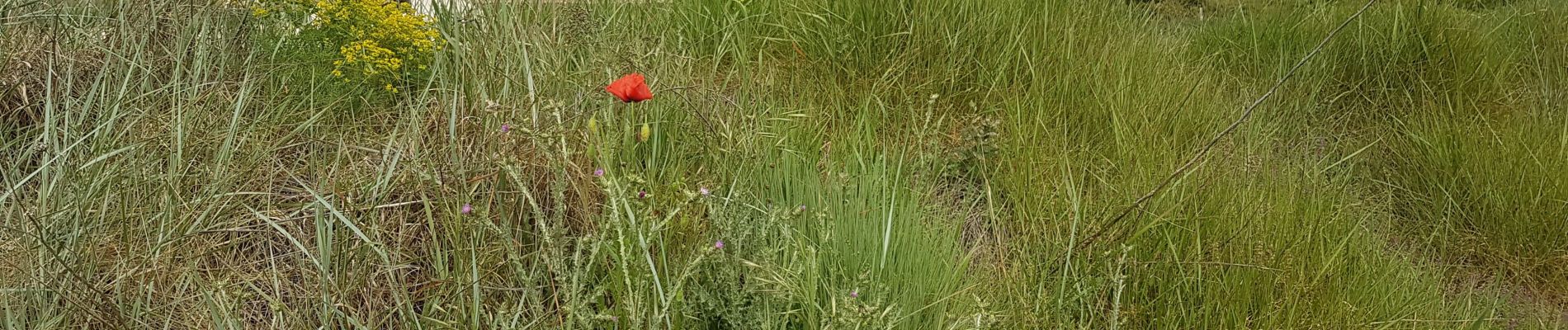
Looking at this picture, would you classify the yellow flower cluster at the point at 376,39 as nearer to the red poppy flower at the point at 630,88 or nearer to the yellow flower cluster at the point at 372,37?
the yellow flower cluster at the point at 372,37

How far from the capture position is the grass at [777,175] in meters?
1.73

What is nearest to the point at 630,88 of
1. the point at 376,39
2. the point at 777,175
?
the point at 777,175

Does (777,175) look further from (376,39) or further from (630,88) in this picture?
(376,39)

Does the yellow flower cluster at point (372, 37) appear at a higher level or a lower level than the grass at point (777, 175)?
higher

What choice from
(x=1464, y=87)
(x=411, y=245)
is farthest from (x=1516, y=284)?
(x=411, y=245)

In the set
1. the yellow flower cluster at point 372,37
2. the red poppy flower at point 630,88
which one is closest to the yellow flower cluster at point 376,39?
the yellow flower cluster at point 372,37

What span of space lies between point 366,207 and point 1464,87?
281 cm

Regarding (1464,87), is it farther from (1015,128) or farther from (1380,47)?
(1015,128)

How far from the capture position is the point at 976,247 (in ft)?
7.03

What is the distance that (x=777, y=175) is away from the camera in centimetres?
209

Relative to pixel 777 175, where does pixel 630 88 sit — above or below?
above

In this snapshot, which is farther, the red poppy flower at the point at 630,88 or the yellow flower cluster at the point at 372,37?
the yellow flower cluster at the point at 372,37

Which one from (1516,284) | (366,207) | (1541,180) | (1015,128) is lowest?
(1516,284)

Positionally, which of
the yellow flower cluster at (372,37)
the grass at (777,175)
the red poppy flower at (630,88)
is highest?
the red poppy flower at (630,88)
